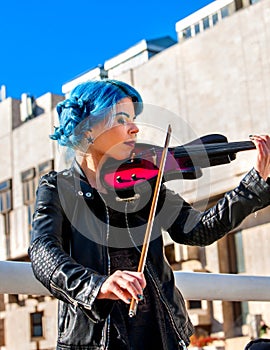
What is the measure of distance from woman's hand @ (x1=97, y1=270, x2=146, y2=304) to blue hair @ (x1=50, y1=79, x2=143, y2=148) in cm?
41

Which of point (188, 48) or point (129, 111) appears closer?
point (129, 111)

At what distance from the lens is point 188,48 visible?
1507 cm

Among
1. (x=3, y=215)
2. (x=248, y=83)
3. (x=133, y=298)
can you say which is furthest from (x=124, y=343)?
(x=3, y=215)

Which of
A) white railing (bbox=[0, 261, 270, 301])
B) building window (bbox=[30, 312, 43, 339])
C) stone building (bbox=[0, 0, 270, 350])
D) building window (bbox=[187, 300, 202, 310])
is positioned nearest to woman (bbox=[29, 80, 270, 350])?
white railing (bbox=[0, 261, 270, 301])

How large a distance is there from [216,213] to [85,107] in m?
0.33

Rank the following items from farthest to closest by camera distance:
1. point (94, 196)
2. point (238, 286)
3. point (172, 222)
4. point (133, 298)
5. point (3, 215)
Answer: point (3, 215) < point (238, 286) < point (172, 222) < point (94, 196) < point (133, 298)

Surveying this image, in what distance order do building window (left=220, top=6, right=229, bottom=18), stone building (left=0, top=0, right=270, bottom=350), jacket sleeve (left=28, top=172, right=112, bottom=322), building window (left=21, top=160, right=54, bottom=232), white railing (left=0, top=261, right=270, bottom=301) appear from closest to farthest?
1. jacket sleeve (left=28, top=172, right=112, bottom=322)
2. white railing (left=0, top=261, right=270, bottom=301)
3. stone building (left=0, top=0, right=270, bottom=350)
4. building window (left=220, top=6, right=229, bottom=18)
5. building window (left=21, top=160, right=54, bottom=232)

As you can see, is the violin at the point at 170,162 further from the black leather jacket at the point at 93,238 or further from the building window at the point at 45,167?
the building window at the point at 45,167

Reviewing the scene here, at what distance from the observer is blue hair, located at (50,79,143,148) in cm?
137

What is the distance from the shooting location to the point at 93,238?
1283mm

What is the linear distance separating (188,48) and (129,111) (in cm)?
1395

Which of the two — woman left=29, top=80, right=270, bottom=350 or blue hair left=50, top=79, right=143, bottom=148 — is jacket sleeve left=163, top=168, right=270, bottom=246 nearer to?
woman left=29, top=80, right=270, bottom=350

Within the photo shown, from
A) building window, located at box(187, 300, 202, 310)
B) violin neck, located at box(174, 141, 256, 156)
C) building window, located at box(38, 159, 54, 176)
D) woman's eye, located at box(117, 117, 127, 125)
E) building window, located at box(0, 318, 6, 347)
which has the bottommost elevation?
building window, located at box(0, 318, 6, 347)

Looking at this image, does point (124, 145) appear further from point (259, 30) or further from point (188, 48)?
point (188, 48)
